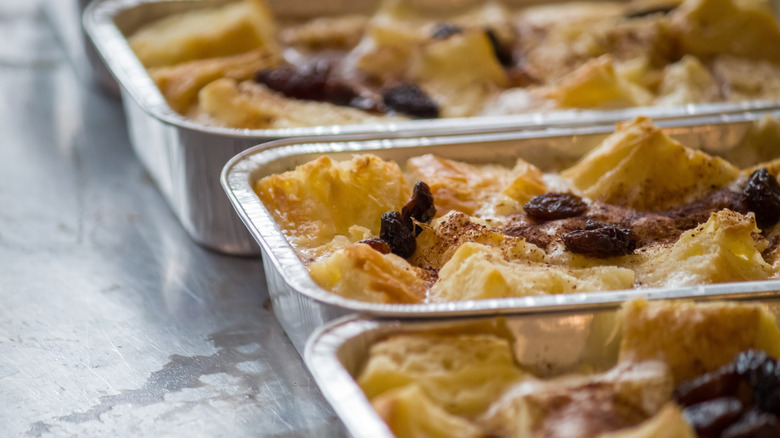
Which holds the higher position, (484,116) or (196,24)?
(196,24)

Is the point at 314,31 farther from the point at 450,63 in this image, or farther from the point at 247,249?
the point at 247,249

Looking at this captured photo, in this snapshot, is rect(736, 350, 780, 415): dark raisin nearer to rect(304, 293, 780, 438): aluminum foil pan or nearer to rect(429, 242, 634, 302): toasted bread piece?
rect(304, 293, 780, 438): aluminum foil pan

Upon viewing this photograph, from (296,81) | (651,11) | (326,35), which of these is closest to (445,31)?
(326,35)

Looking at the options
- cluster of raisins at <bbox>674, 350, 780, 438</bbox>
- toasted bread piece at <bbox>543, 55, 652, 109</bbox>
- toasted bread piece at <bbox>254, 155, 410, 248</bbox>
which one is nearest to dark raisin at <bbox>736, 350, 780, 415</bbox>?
cluster of raisins at <bbox>674, 350, 780, 438</bbox>

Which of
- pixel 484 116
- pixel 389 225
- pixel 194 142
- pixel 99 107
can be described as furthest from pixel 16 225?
pixel 484 116

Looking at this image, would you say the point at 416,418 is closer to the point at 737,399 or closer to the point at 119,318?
the point at 737,399

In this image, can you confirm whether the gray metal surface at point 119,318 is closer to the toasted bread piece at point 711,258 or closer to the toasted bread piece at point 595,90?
the toasted bread piece at point 711,258
